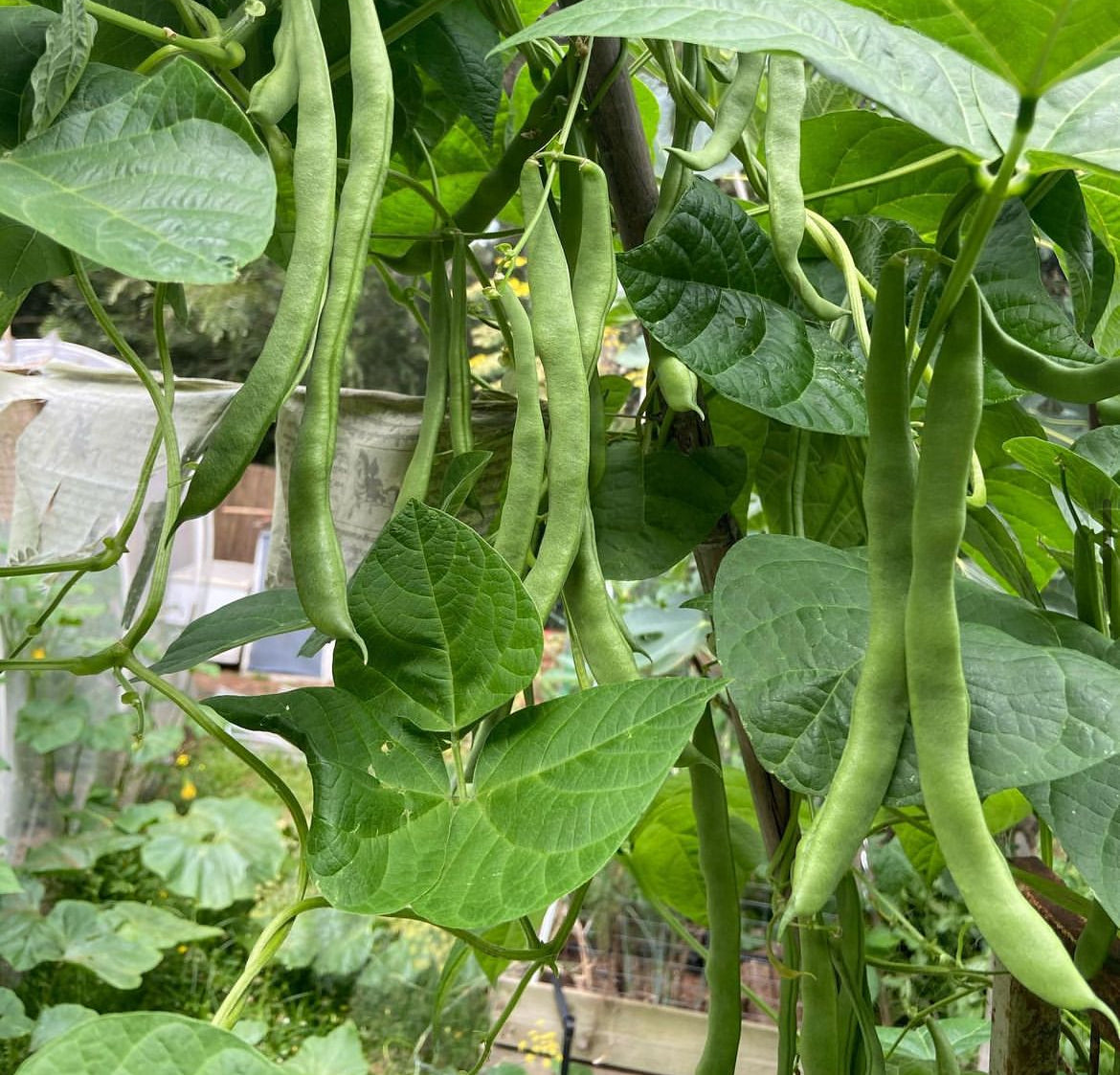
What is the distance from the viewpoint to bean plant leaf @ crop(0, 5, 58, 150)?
35 cm

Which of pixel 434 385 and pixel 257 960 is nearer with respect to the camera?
pixel 257 960

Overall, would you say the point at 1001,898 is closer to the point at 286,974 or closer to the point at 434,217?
the point at 434,217

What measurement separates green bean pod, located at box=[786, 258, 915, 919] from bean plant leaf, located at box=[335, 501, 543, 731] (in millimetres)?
108

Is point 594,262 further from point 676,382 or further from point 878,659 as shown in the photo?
point 878,659

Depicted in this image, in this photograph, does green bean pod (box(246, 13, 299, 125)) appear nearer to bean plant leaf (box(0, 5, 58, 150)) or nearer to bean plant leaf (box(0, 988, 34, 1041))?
bean plant leaf (box(0, 5, 58, 150))

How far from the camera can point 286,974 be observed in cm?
279

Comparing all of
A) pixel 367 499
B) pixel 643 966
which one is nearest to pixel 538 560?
pixel 367 499

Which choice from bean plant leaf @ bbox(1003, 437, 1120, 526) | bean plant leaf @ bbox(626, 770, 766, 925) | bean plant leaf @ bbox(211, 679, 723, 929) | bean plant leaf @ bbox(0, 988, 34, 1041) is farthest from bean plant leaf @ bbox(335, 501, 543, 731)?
bean plant leaf @ bbox(0, 988, 34, 1041)

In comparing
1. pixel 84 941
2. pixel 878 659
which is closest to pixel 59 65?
pixel 878 659

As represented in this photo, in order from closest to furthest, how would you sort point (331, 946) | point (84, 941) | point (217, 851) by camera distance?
point (84, 941)
point (331, 946)
point (217, 851)

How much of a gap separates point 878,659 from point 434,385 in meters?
0.26

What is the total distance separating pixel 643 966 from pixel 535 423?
2.46 meters

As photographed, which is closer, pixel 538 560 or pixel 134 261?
pixel 134 261

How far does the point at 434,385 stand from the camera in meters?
0.50
